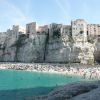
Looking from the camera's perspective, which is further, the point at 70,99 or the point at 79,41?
the point at 79,41

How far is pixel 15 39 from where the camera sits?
121438mm

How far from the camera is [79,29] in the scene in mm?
108000

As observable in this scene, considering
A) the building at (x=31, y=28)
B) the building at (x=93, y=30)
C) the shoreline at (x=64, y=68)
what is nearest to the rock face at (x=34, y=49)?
the building at (x=31, y=28)

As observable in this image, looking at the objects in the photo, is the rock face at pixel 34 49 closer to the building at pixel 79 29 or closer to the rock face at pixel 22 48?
the rock face at pixel 22 48

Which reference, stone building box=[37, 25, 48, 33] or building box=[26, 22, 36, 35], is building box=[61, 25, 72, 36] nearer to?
stone building box=[37, 25, 48, 33]

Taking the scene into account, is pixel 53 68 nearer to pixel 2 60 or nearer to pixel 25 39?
pixel 25 39

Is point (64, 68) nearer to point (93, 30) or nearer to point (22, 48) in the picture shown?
point (93, 30)

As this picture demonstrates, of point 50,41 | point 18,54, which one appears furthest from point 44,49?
point 18,54

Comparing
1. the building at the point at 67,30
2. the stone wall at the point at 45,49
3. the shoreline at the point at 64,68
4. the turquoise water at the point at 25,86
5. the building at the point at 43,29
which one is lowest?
the turquoise water at the point at 25,86

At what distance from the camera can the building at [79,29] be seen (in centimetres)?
10706

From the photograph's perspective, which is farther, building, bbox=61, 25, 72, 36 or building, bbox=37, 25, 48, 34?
building, bbox=37, 25, 48, 34

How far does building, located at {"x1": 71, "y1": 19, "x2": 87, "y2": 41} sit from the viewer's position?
10706 cm

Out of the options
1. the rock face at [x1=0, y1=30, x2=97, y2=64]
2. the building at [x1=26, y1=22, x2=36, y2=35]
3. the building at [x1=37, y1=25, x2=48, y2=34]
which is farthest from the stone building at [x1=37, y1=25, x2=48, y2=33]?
the rock face at [x1=0, y1=30, x2=97, y2=64]

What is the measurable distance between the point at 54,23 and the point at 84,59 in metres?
19.3
